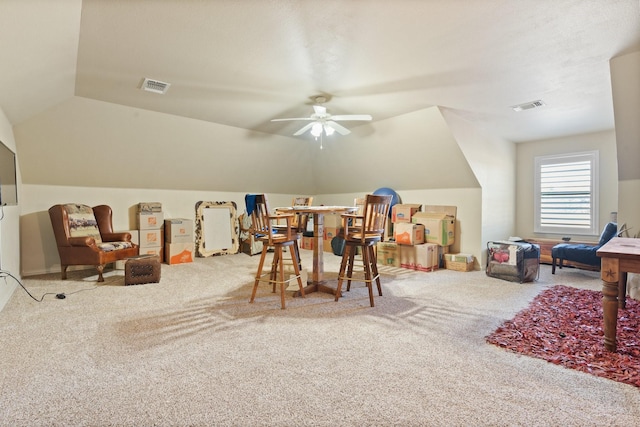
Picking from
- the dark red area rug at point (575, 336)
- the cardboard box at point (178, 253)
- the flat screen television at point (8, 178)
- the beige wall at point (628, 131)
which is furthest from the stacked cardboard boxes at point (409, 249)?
the flat screen television at point (8, 178)

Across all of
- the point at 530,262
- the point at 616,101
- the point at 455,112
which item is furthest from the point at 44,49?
the point at 530,262

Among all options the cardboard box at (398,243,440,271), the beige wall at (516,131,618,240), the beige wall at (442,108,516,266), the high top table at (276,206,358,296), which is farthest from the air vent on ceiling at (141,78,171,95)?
the beige wall at (516,131,618,240)

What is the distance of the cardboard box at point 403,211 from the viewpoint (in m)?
5.54

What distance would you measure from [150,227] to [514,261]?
222 inches

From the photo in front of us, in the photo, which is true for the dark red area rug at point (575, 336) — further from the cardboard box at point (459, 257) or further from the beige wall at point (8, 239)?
the beige wall at point (8, 239)

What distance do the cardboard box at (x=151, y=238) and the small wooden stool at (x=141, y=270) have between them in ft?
4.25

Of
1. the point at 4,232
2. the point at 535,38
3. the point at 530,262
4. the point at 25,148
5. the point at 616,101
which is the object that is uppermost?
the point at 535,38

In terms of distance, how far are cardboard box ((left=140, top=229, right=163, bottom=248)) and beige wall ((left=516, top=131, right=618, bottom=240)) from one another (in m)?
6.77

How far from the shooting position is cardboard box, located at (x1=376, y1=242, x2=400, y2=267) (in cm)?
526

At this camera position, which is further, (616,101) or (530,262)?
(530,262)

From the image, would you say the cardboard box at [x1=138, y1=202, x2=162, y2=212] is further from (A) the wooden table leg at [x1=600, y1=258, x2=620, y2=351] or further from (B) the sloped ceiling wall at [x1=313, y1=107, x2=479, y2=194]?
(A) the wooden table leg at [x1=600, y1=258, x2=620, y2=351]

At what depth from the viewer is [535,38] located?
2.57 m

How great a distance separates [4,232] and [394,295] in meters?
4.33

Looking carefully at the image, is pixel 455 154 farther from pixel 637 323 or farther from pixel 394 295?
pixel 637 323
